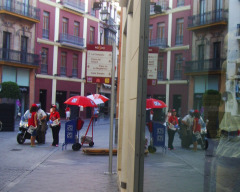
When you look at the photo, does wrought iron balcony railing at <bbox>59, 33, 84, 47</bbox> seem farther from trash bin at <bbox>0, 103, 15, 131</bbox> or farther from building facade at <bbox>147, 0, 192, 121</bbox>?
building facade at <bbox>147, 0, 192, 121</bbox>

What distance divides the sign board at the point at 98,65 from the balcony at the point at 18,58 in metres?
26.7

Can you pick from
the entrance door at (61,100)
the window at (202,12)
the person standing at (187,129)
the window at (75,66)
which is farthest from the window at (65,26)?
the window at (202,12)

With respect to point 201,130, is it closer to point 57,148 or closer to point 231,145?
point 231,145

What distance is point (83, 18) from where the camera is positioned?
44219 millimetres

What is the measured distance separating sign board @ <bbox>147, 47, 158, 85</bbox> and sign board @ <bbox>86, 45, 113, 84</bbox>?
6.29 m

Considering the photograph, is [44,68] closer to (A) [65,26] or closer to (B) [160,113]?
(A) [65,26]

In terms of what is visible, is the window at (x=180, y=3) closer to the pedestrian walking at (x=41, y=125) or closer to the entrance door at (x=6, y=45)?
the pedestrian walking at (x=41, y=125)

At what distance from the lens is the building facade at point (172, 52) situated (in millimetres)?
2137

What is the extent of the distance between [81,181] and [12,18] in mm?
30480

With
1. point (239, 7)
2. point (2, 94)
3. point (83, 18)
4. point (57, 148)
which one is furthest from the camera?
point (83, 18)

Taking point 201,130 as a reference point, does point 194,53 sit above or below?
above

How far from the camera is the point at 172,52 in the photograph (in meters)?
2.33

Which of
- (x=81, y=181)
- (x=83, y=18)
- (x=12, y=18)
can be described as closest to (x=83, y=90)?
(x=83, y=18)

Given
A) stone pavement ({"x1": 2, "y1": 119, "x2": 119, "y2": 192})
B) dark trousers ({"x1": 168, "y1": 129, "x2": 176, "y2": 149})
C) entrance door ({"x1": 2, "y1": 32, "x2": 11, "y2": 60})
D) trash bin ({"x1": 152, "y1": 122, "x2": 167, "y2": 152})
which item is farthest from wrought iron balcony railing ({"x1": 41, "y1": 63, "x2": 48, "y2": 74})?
dark trousers ({"x1": 168, "y1": 129, "x2": 176, "y2": 149})
